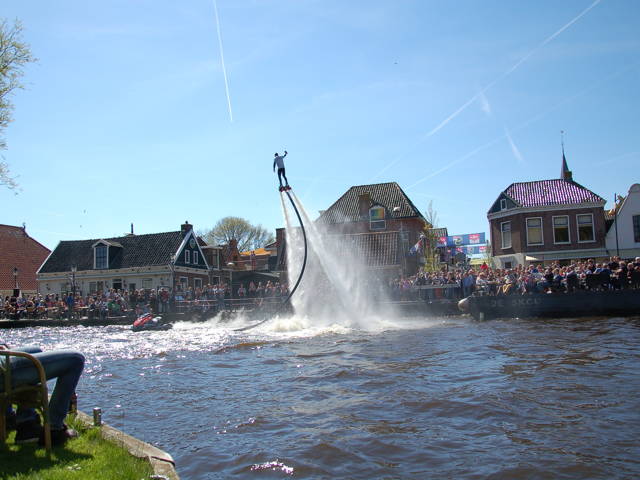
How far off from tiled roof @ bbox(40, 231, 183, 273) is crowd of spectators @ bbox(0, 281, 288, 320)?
36.1 feet

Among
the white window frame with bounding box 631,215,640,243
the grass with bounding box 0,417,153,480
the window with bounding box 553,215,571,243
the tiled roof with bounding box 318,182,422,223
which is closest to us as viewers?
the grass with bounding box 0,417,153,480

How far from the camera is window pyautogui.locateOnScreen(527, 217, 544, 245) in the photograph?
4106 cm

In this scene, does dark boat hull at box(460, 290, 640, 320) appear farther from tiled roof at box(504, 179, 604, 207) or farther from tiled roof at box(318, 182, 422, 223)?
tiled roof at box(318, 182, 422, 223)

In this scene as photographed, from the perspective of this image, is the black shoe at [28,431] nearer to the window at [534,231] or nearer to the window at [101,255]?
the window at [534,231]

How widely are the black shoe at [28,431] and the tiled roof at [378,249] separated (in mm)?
33780

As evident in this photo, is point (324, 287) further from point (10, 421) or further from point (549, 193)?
point (549, 193)

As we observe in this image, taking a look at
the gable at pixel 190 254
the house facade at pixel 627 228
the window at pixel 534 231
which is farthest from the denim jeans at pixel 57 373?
the gable at pixel 190 254

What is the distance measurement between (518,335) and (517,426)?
11174 mm

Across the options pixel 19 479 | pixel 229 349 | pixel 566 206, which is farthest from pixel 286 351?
pixel 566 206

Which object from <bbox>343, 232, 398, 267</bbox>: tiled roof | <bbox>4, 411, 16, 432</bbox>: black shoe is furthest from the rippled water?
<bbox>343, 232, 398, 267</bbox>: tiled roof

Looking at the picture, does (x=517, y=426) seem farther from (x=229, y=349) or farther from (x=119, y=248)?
(x=119, y=248)

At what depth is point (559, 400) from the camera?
870 cm

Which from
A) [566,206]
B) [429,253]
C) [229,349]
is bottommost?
[229,349]

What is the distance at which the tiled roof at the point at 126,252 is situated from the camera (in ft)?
168
